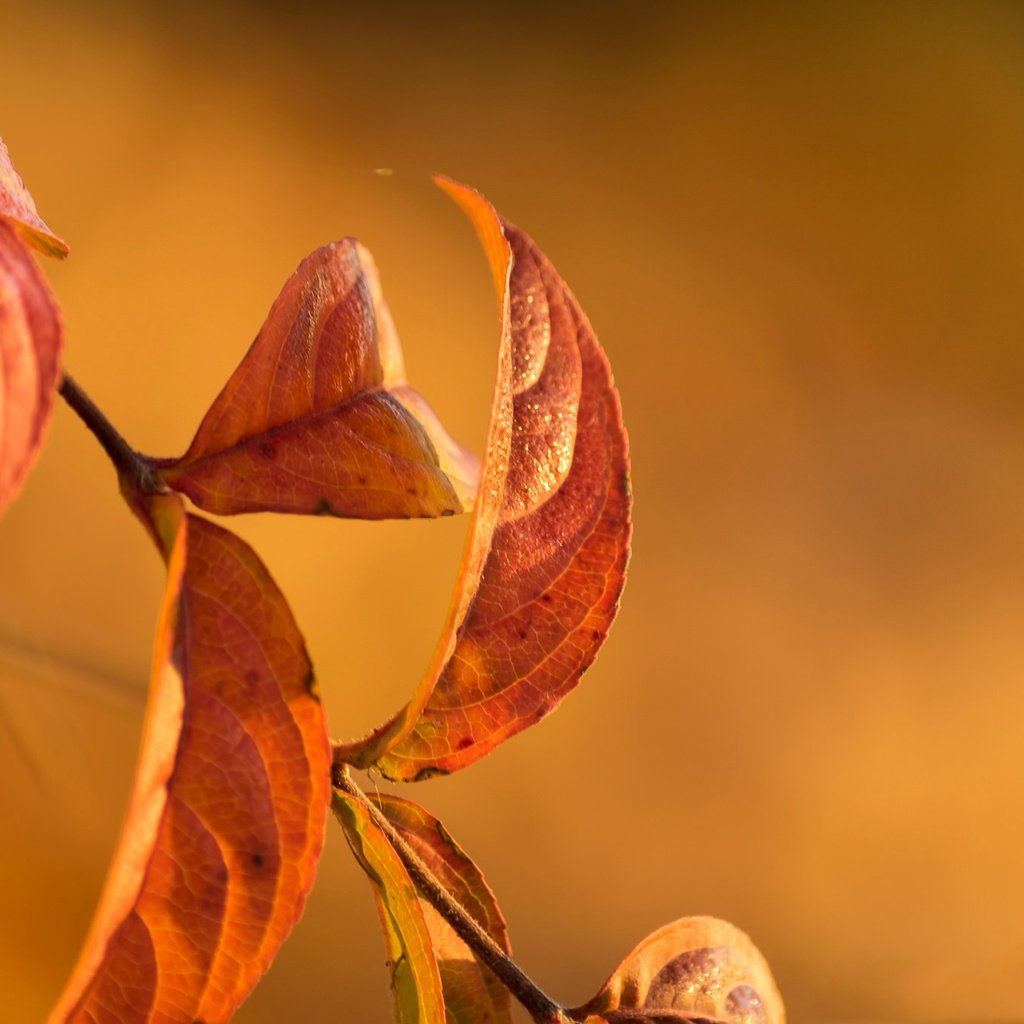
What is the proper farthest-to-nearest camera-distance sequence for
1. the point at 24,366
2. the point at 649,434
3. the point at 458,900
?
the point at 649,434
the point at 458,900
the point at 24,366

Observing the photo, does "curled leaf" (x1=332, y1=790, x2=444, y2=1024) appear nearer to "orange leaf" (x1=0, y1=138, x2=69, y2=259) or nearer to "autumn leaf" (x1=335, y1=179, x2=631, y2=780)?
"autumn leaf" (x1=335, y1=179, x2=631, y2=780)

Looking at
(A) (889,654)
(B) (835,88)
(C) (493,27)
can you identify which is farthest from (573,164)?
(A) (889,654)

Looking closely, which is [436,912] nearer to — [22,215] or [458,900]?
[458,900]

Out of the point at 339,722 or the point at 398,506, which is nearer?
the point at 398,506

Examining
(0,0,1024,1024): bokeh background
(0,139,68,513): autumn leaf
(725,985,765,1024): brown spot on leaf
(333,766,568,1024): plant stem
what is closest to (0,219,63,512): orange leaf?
(0,139,68,513): autumn leaf

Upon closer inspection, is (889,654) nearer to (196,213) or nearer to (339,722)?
(339,722)

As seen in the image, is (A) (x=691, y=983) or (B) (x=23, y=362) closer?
(B) (x=23, y=362)

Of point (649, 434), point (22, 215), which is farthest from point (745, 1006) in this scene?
point (649, 434)
